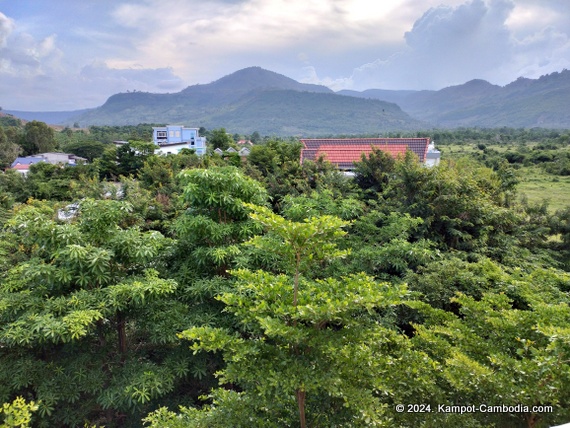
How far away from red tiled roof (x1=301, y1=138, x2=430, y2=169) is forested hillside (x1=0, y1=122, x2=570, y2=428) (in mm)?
7823

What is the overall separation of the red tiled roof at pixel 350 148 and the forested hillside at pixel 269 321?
7.82m

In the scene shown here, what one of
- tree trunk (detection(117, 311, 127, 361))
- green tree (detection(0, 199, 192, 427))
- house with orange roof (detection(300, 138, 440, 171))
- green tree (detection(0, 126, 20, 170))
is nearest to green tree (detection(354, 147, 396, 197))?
house with orange roof (detection(300, 138, 440, 171))

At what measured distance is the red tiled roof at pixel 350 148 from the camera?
1530 centimetres

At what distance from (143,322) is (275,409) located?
224 centimetres

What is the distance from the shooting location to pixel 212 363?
4.71m

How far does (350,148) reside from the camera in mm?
16031

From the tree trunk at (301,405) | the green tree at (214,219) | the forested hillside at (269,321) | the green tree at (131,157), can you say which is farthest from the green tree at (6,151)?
the tree trunk at (301,405)

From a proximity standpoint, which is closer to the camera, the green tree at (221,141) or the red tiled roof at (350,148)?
the red tiled roof at (350,148)

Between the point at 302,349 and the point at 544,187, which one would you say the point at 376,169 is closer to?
the point at 302,349

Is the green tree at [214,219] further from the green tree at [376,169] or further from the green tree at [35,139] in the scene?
the green tree at [35,139]

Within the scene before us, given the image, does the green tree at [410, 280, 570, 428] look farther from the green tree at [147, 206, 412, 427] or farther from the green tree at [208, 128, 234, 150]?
the green tree at [208, 128, 234, 150]

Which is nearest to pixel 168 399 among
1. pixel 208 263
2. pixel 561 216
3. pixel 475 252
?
pixel 208 263

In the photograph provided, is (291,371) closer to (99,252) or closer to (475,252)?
(99,252)

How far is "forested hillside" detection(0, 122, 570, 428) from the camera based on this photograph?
2.74 metres
